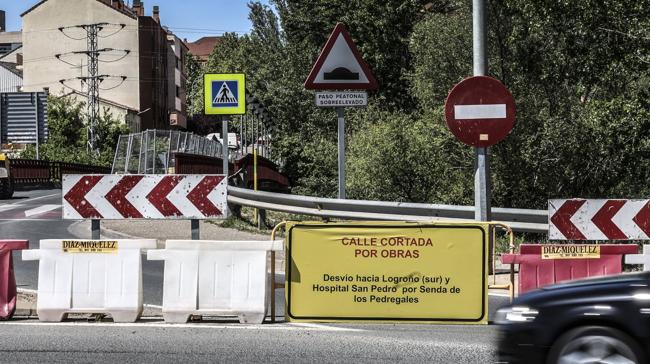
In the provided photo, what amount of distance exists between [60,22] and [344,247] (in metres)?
78.0

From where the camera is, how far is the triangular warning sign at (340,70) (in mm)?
10599

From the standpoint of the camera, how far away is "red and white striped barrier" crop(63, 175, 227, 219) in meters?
10.0

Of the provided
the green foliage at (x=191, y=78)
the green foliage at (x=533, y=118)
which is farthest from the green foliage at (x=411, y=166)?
the green foliage at (x=191, y=78)

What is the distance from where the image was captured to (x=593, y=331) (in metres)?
5.47

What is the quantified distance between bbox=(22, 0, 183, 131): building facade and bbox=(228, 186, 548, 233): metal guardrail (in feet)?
215

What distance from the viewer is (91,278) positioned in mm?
9086

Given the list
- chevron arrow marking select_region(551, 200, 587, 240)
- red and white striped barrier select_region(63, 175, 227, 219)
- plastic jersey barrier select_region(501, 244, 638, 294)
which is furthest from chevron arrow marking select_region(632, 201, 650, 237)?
red and white striped barrier select_region(63, 175, 227, 219)

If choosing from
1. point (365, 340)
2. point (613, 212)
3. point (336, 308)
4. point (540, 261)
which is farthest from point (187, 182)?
point (613, 212)

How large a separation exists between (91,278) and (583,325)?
5.19 m

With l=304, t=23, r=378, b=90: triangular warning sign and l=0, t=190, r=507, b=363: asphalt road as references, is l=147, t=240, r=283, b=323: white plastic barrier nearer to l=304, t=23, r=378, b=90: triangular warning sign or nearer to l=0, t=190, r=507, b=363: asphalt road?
l=0, t=190, r=507, b=363: asphalt road

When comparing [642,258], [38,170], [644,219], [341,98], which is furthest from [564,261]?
[38,170]

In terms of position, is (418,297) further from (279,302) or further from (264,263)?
(279,302)

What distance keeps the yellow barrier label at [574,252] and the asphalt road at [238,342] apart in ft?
3.16

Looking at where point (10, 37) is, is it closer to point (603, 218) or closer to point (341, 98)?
point (341, 98)
